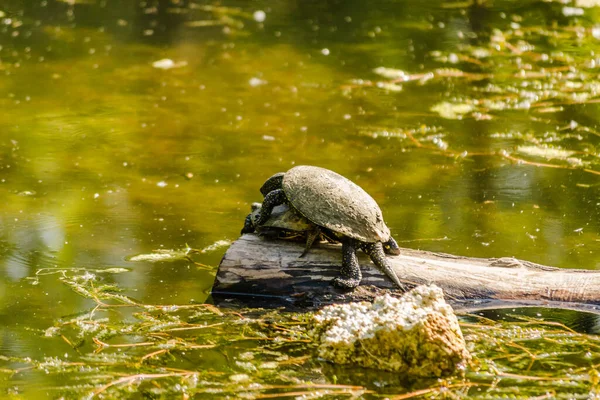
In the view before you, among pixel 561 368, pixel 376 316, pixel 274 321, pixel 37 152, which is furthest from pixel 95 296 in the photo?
pixel 37 152

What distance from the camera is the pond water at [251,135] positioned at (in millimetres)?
4844

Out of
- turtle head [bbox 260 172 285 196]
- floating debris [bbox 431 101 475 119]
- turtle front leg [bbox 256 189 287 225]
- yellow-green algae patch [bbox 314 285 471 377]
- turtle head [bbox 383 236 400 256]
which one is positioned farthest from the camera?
floating debris [bbox 431 101 475 119]

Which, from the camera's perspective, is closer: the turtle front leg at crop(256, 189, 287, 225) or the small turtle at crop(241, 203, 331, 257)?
the small turtle at crop(241, 203, 331, 257)

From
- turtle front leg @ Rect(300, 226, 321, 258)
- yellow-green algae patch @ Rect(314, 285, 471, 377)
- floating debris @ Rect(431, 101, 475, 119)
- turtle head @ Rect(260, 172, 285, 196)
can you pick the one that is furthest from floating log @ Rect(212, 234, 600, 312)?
floating debris @ Rect(431, 101, 475, 119)

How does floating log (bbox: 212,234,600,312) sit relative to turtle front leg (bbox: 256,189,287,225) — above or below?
below

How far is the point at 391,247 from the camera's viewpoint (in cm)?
420

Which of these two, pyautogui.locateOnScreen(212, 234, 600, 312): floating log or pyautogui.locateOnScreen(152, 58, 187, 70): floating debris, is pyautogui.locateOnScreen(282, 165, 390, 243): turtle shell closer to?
pyautogui.locateOnScreen(212, 234, 600, 312): floating log

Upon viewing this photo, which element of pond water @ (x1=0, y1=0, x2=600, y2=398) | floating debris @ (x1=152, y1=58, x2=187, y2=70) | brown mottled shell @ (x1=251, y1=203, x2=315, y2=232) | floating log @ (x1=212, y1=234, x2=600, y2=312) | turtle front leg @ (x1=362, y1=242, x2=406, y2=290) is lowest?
floating debris @ (x1=152, y1=58, x2=187, y2=70)

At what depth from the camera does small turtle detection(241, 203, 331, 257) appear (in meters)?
4.20

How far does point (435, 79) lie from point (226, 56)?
2.53 meters

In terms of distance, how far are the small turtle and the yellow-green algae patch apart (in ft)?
2.23

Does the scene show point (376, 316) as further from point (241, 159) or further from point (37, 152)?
point (37, 152)

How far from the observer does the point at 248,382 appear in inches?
132

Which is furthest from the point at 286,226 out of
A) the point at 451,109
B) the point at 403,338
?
the point at 451,109
